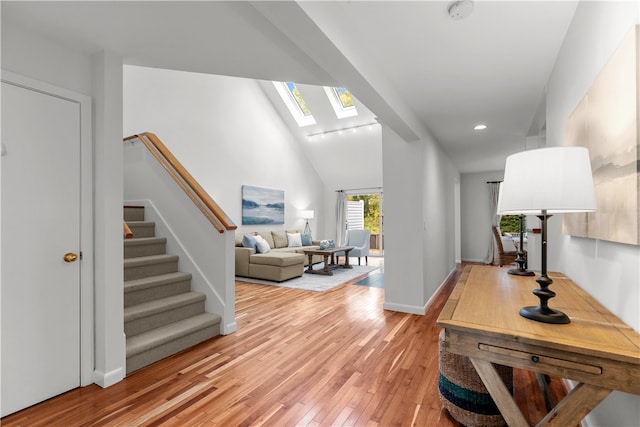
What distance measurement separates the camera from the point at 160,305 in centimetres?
269

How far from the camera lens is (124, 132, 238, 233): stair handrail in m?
3.01

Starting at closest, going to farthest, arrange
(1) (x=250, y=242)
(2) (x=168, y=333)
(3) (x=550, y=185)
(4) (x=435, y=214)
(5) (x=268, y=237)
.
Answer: (3) (x=550, y=185)
(2) (x=168, y=333)
(4) (x=435, y=214)
(1) (x=250, y=242)
(5) (x=268, y=237)

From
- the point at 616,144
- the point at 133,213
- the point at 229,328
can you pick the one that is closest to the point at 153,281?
the point at 229,328

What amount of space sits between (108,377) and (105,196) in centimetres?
124

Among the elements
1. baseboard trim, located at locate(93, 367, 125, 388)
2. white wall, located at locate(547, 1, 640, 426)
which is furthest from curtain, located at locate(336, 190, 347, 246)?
baseboard trim, located at locate(93, 367, 125, 388)

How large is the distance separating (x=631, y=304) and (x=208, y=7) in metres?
2.31

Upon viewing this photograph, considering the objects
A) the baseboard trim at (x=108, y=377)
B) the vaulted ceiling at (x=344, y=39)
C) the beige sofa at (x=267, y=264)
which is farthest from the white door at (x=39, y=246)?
the beige sofa at (x=267, y=264)

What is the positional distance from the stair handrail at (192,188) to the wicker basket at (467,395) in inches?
86.3

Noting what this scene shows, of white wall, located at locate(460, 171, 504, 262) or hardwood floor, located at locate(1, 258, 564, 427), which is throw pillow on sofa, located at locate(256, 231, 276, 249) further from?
white wall, located at locate(460, 171, 504, 262)

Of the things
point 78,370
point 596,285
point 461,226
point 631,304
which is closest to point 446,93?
point 596,285

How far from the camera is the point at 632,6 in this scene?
1083mm

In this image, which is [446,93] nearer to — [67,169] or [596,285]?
[596,285]

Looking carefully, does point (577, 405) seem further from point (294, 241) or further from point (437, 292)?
point (294, 241)

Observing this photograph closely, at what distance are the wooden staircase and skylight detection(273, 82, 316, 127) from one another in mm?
5355
